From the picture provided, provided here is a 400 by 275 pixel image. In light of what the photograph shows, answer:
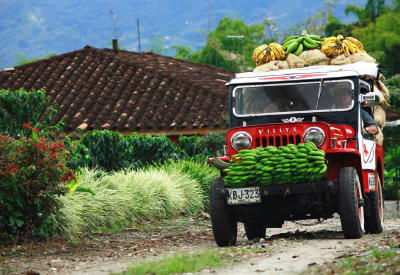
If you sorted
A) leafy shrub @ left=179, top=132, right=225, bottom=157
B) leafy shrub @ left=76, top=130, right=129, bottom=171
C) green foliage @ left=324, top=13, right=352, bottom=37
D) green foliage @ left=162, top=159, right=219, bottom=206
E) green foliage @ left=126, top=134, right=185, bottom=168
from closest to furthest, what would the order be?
leafy shrub @ left=76, top=130, right=129, bottom=171
green foliage @ left=162, top=159, right=219, bottom=206
green foliage @ left=126, top=134, right=185, bottom=168
leafy shrub @ left=179, top=132, right=225, bottom=157
green foliage @ left=324, top=13, right=352, bottom=37

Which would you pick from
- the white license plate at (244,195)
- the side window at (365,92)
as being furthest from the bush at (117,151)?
the side window at (365,92)

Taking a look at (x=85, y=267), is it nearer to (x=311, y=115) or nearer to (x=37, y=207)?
(x=37, y=207)

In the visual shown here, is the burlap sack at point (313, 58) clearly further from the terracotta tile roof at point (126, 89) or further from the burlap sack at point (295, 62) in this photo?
the terracotta tile roof at point (126, 89)

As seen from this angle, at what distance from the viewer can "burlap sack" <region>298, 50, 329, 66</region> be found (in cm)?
1487

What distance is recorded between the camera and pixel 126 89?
30734 millimetres

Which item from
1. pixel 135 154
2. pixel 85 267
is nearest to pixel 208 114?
pixel 135 154

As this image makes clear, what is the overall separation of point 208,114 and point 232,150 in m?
15.6

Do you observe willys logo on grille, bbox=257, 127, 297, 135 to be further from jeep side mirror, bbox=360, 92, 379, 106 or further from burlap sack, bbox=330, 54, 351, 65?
burlap sack, bbox=330, 54, 351, 65

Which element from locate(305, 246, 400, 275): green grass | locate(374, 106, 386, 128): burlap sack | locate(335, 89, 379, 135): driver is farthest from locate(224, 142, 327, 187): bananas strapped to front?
locate(374, 106, 386, 128): burlap sack

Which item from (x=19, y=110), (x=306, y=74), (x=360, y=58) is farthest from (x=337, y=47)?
(x=19, y=110)

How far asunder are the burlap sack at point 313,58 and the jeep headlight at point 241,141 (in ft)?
8.80

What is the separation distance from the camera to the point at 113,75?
3200 cm

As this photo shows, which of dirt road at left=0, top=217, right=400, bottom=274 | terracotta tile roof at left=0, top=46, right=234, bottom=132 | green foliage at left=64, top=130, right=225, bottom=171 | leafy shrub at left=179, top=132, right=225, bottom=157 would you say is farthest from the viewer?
terracotta tile roof at left=0, top=46, right=234, bottom=132

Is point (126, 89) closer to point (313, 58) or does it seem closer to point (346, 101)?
point (313, 58)
